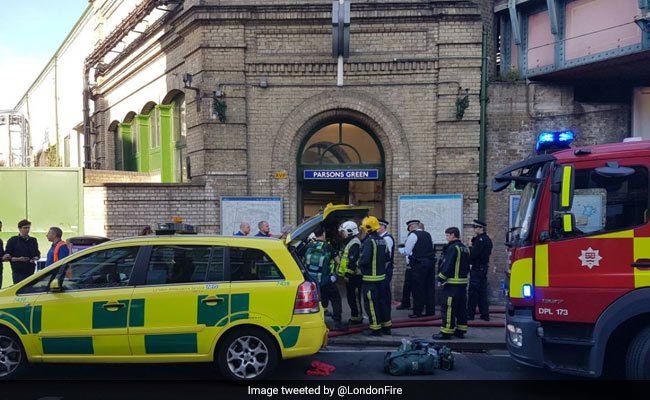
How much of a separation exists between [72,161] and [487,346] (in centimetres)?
1914

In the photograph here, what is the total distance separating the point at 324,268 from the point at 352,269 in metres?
0.46

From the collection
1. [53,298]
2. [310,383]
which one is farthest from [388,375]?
[53,298]

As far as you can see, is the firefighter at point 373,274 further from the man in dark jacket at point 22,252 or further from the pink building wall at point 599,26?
the pink building wall at point 599,26

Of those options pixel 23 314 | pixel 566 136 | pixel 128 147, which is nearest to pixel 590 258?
pixel 566 136

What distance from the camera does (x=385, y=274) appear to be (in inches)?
295

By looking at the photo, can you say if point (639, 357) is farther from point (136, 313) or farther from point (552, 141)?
point (552, 141)

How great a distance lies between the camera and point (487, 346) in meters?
6.91

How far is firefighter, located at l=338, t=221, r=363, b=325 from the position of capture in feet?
24.6

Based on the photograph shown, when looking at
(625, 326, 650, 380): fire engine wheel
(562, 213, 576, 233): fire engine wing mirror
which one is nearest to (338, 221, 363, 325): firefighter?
(562, 213, 576, 233): fire engine wing mirror

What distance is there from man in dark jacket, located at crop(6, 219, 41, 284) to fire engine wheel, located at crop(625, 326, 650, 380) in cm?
910

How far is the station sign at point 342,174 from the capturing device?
10.6 m

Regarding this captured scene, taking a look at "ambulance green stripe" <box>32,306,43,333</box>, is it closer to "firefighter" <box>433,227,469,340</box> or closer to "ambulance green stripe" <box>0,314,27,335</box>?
"ambulance green stripe" <box>0,314,27,335</box>

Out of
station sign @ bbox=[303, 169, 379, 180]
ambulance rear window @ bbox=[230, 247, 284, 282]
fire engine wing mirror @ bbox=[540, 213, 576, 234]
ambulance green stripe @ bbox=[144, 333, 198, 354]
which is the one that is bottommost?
ambulance green stripe @ bbox=[144, 333, 198, 354]

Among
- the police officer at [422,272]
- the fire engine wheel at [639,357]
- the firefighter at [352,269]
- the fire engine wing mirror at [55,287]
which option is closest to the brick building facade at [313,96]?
the police officer at [422,272]
